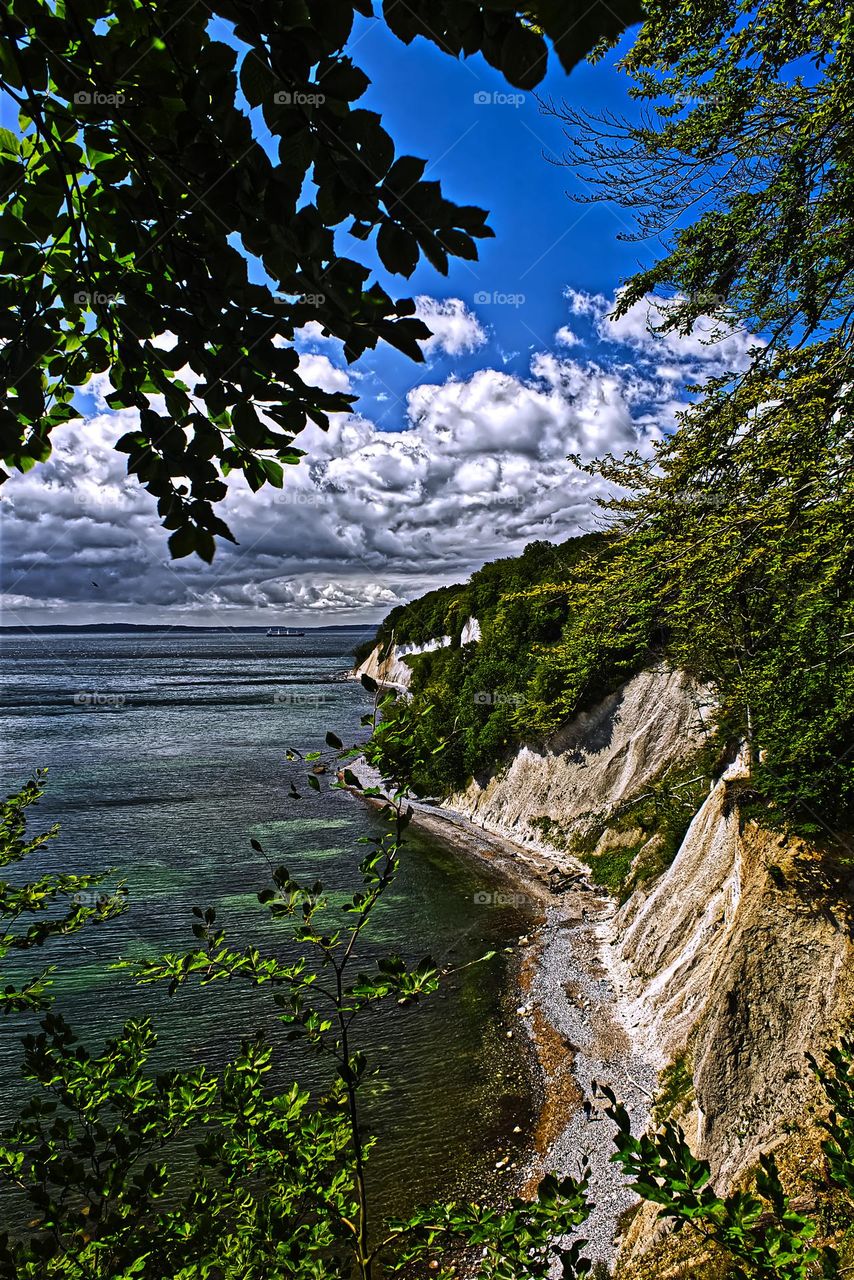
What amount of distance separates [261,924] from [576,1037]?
10.5 meters

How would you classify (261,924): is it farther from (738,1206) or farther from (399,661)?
(399,661)

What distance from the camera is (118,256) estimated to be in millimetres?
2201

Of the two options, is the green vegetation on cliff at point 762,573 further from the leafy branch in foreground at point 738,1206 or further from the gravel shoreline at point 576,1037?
the gravel shoreline at point 576,1037

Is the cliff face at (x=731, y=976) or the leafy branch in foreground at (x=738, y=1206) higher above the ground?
the leafy branch in foreground at (x=738, y=1206)

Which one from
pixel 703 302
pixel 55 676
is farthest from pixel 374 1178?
pixel 55 676

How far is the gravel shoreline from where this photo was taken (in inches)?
390

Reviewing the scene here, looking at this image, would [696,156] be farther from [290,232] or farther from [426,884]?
[426,884]

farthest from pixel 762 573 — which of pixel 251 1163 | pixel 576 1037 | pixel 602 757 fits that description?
pixel 602 757

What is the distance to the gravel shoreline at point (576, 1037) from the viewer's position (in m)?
9.91

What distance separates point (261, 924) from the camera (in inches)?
773

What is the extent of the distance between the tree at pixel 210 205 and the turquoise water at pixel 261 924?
3.28 meters

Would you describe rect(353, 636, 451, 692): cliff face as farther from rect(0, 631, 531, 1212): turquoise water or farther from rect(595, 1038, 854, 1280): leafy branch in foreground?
rect(595, 1038, 854, 1280): leafy branch in foreground

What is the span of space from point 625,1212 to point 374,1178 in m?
4.00

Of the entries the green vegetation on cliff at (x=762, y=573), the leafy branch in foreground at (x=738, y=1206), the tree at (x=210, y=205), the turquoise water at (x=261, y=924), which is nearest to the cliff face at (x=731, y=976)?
the green vegetation on cliff at (x=762, y=573)
